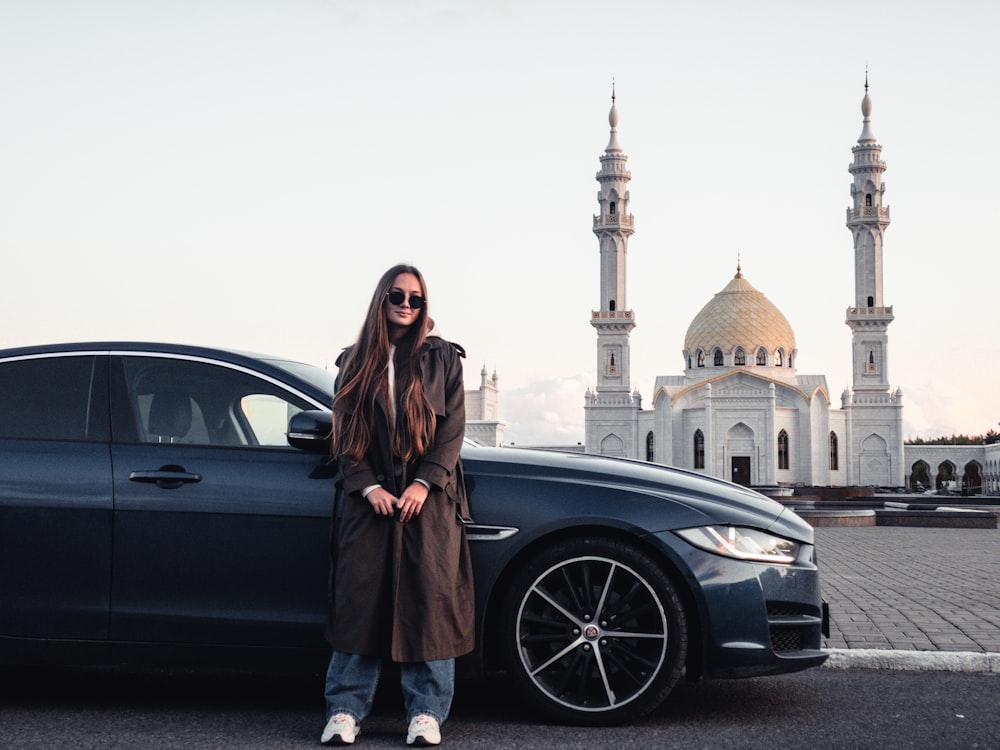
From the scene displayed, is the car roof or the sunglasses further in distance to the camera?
the car roof

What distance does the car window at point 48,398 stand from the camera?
451 centimetres

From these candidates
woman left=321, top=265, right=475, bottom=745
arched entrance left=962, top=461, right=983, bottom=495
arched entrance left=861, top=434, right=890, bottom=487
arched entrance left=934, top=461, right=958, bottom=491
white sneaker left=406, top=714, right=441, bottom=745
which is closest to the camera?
white sneaker left=406, top=714, right=441, bottom=745

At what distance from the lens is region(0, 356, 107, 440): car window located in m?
4.51

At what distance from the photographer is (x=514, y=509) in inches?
165

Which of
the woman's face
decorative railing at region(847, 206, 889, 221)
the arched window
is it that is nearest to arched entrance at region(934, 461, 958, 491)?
decorative railing at region(847, 206, 889, 221)

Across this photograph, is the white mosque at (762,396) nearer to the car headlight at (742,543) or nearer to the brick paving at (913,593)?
the brick paving at (913,593)

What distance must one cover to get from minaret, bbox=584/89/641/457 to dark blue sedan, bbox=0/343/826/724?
7351cm

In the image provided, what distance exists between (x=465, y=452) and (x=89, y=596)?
1569 mm

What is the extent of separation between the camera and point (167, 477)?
4293 millimetres

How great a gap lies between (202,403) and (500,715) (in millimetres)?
1759

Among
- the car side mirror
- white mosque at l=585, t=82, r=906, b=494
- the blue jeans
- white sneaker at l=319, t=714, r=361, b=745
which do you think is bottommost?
white sneaker at l=319, t=714, r=361, b=745

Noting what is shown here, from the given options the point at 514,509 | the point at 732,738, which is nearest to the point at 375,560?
the point at 514,509

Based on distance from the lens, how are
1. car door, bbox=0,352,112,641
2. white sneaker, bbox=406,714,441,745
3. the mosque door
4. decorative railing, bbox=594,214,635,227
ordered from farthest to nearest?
decorative railing, bbox=594,214,635,227 < the mosque door < car door, bbox=0,352,112,641 < white sneaker, bbox=406,714,441,745

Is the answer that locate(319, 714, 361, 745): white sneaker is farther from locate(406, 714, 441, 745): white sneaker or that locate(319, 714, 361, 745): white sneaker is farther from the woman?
locate(406, 714, 441, 745): white sneaker
